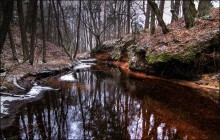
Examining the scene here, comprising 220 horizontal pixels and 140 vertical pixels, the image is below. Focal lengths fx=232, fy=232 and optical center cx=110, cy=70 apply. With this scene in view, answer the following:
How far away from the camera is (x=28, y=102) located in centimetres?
823

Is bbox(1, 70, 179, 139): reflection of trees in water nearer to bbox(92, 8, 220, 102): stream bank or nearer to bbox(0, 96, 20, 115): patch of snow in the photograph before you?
bbox(0, 96, 20, 115): patch of snow

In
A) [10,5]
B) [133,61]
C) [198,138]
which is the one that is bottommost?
[198,138]

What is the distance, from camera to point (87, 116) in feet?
22.7

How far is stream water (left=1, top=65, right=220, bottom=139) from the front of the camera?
5664 mm

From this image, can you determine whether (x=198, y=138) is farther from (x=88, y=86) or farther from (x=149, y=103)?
(x=88, y=86)

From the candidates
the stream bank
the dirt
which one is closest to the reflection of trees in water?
A: the dirt

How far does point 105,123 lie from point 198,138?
2.38 meters

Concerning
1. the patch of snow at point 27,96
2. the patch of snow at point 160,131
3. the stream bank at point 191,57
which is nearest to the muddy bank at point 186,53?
the stream bank at point 191,57

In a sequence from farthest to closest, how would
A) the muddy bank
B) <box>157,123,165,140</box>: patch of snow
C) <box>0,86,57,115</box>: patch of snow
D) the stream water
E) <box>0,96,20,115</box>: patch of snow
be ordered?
the muddy bank, <box>0,86,57,115</box>: patch of snow, <box>0,96,20,115</box>: patch of snow, the stream water, <box>157,123,165,140</box>: patch of snow

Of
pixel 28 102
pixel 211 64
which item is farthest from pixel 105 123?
pixel 211 64

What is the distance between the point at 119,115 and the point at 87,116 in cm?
96

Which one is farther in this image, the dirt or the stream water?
the dirt

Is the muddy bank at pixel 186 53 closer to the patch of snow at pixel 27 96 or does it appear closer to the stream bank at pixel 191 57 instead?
the stream bank at pixel 191 57

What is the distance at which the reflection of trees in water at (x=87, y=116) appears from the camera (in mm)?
5688
